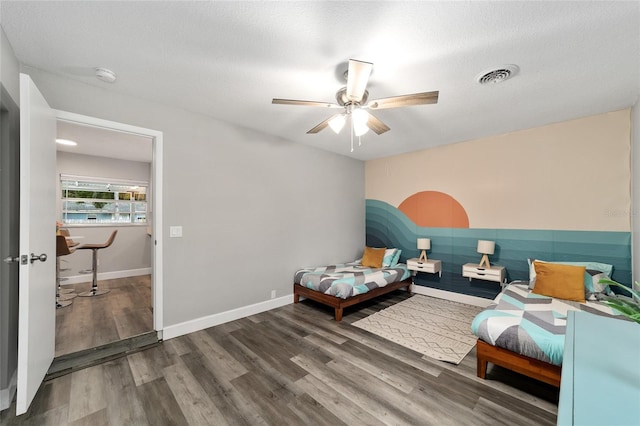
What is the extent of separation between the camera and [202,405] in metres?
1.86

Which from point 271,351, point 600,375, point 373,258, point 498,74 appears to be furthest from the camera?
point 373,258

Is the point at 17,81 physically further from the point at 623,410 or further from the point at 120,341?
the point at 623,410

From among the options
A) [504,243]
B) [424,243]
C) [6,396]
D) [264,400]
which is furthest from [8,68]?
[504,243]

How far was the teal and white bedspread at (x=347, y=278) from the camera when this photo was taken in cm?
344

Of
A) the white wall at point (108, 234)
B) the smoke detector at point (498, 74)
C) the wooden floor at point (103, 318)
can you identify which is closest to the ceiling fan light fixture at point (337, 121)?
the smoke detector at point (498, 74)

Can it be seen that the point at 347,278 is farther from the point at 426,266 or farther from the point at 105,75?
the point at 105,75

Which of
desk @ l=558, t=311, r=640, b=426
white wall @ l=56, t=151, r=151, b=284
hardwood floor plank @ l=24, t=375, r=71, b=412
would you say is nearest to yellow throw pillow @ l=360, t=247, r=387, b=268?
desk @ l=558, t=311, r=640, b=426

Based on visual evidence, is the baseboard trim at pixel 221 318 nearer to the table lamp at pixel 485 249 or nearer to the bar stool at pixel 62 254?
the bar stool at pixel 62 254

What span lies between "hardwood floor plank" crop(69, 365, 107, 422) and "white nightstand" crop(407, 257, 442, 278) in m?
4.15

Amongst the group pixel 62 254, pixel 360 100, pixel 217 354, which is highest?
pixel 360 100

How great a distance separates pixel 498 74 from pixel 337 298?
2938 millimetres

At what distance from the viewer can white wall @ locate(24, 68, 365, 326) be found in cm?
279

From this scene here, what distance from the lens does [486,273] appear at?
3.66 m

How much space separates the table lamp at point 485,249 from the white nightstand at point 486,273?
0.36 feet
